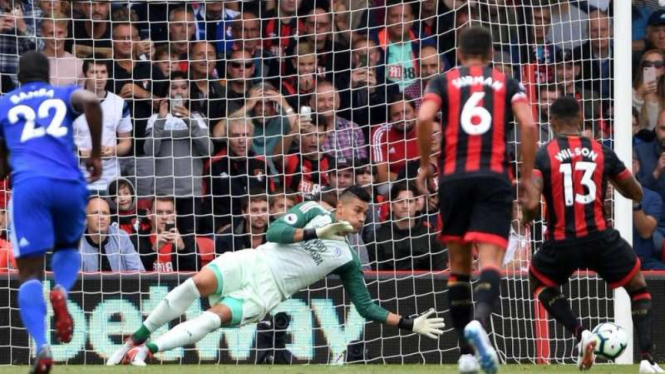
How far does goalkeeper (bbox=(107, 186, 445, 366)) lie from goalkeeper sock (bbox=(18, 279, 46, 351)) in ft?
8.70

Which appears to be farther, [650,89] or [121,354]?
[650,89]

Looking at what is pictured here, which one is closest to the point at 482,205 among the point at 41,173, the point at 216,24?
the point at 41,173

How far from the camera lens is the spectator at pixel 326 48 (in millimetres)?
14539

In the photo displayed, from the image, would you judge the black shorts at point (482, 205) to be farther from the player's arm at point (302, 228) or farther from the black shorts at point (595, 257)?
the player's arm at point (302, 228)

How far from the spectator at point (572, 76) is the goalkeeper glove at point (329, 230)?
10.9 ft

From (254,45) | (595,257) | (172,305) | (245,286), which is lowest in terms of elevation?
(172,305)

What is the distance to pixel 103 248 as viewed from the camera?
13.8m

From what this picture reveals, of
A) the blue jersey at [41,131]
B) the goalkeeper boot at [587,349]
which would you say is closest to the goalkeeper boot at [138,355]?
the blue jersey at [41,131]

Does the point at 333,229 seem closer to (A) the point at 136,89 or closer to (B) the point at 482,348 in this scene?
(B) the point at 482,348

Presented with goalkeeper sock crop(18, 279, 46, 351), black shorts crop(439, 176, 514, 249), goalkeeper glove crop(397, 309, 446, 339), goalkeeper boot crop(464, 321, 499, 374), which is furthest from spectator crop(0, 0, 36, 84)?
goalkeeper boot crop(464, 321, 499, 374)

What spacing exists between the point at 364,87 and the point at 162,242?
2.48m

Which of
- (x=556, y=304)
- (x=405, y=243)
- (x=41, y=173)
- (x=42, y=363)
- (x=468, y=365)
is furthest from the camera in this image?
(x=405, y=243)

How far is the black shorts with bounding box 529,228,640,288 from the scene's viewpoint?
10.1 m

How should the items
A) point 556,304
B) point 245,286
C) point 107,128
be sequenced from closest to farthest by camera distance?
1. point 556,304
2. point 245,286
3. point 107,128
